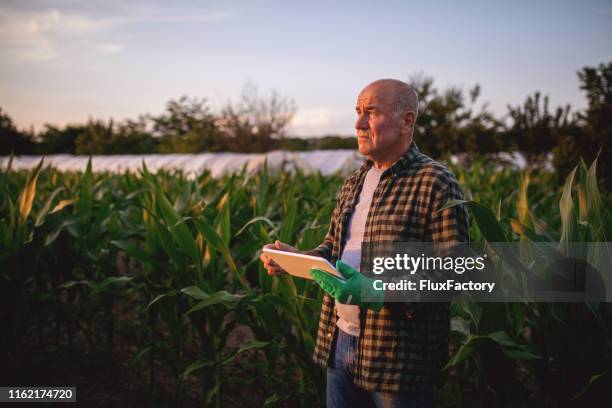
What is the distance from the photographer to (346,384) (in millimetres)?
1460

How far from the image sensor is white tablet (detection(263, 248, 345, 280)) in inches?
45.8

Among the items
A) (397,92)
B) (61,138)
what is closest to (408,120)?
(397,92)

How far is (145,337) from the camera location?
3236 mm

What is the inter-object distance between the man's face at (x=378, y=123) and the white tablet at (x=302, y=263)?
0.40 meters

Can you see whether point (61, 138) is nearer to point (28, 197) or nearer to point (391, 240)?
point (28, 197)

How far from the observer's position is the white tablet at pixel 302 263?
3.82 ft

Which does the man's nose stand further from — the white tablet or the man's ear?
the white tablet

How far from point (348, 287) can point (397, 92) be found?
571 millimetres

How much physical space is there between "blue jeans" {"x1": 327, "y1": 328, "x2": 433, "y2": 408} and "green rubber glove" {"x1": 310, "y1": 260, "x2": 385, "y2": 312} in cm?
26

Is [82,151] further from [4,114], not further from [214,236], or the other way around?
[214,236]

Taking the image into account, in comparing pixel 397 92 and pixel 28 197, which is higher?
pixel 397 92

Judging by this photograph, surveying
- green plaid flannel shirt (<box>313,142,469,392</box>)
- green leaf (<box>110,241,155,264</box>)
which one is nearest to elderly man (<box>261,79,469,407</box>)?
green plaid flannel shirt (<box>313,142,469,392</box>)

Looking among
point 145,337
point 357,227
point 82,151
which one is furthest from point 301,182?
point 82,151

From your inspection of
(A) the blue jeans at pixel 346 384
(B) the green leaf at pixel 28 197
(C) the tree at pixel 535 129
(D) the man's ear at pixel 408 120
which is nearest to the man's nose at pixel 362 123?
(D) the man's ear at pixel 408 120
